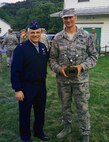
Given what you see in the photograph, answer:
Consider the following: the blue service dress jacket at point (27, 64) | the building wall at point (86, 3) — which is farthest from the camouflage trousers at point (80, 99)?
the building wall at point (86, 3)

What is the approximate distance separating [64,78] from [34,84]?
493 mm

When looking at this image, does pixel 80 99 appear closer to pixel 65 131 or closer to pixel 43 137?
pixel 65 131

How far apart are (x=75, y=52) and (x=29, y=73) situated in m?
0.78

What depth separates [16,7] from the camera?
339ft

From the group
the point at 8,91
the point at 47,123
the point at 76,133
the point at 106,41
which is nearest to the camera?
the point at 76,133

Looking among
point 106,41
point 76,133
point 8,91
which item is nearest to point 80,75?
point 76,133

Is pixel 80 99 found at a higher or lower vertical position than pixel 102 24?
higher

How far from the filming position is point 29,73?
5.48 meters

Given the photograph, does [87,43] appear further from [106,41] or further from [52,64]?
[106,41]

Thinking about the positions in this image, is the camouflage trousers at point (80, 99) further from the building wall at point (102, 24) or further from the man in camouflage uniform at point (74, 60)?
the building wall at point (102, 24)

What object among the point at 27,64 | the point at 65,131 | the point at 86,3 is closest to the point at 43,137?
the point at 65,131

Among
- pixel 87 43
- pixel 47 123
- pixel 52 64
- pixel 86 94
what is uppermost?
pixel 87 43

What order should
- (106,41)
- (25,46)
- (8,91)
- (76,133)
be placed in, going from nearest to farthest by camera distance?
1. (25,46)
2. (76,133)
3. (8,91)
4. (106,41)

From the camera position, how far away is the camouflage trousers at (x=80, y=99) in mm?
5621
